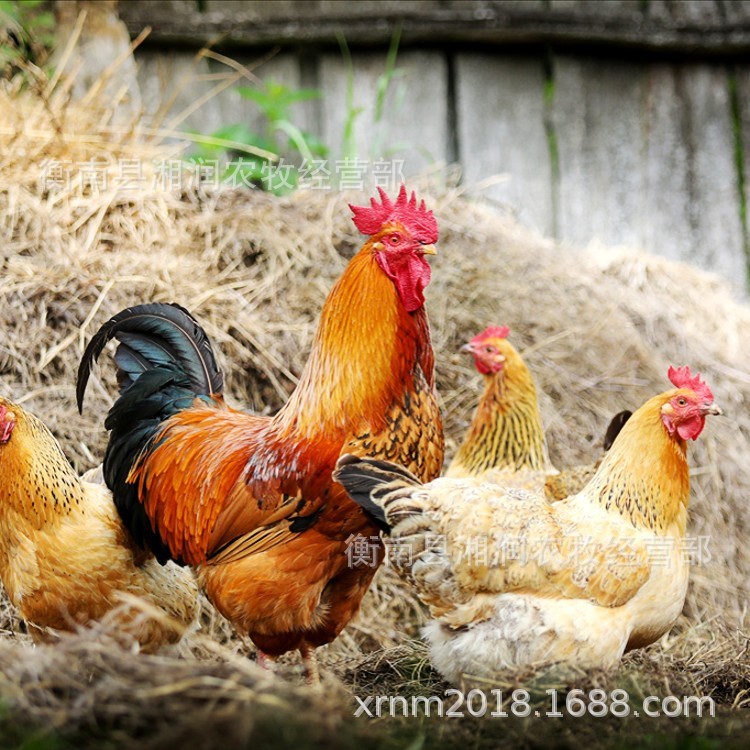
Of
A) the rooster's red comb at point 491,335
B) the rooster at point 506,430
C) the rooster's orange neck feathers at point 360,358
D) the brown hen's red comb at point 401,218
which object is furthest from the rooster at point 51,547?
the rooster's red comb at point 491,335

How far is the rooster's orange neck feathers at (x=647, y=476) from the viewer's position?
3.29 m

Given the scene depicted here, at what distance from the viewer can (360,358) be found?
10.5ft

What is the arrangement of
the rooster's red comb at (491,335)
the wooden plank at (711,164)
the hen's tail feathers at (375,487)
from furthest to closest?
the wooden plank at (711,164)
the rooster's red comb at (491,335)
the hen's tail feathers at (375,487)

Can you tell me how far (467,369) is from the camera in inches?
184

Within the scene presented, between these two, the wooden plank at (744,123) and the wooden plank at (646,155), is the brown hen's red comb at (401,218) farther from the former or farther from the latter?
the wooden plank at (744,123)

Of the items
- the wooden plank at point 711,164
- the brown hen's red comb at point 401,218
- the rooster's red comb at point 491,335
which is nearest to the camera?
the brown hen's red comb at point 401,218

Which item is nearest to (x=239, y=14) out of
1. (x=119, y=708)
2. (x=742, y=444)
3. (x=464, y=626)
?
(x=742, y=444)

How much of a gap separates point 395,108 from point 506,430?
3028 mm

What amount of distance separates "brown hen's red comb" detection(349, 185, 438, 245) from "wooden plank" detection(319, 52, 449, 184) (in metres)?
3.01

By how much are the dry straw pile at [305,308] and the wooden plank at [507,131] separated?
0.67 metres

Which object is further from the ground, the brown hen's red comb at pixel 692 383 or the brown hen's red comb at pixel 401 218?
the brown hen's red comb at pixel 401 218

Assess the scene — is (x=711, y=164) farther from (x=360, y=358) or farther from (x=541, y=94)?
(x=360, y=358)

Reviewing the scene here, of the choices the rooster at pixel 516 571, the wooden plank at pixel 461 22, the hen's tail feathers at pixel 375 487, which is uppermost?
the wooden plank at pixel 461 22

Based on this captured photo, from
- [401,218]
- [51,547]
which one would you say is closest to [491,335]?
[401,218]
